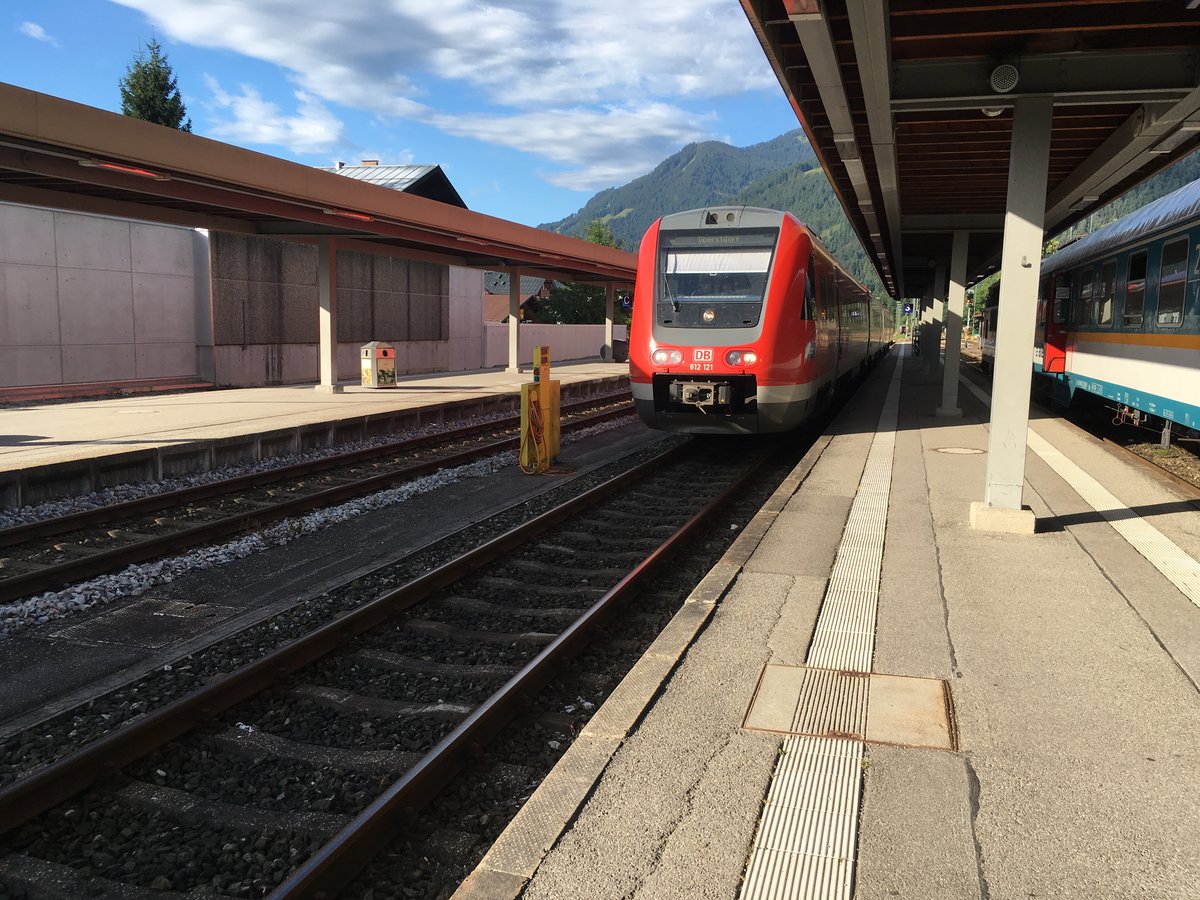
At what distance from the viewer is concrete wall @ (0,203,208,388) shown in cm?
1658

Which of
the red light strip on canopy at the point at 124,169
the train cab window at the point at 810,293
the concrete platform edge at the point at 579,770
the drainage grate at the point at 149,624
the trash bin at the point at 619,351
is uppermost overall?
the red light strip on canopy at the point at 124,169

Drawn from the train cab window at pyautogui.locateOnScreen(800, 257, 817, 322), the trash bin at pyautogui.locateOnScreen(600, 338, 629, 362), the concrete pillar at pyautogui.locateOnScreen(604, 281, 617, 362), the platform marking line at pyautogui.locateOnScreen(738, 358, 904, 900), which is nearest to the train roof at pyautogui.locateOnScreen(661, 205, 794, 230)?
the train cab window at pyautogui.locateOnScreen(800, 257, 817, 322)

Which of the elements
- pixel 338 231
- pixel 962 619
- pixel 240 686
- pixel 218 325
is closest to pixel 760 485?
pixel 962 619

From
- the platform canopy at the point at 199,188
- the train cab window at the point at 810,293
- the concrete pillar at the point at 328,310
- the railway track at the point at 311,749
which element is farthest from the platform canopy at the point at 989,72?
the concrete pillar at the point at 328,310

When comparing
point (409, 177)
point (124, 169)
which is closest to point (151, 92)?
point (409, 177)

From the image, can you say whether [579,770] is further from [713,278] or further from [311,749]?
[713,278]

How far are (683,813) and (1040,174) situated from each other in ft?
18.9

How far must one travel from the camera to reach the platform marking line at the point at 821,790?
8.57 ft

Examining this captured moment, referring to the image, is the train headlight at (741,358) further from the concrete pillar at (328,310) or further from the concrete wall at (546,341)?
the concrete wall at (546,341)

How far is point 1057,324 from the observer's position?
1680 cm

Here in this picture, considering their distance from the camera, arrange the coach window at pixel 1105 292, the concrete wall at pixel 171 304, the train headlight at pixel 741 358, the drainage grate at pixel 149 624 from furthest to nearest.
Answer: the concrete wall at pixel 171 304 → the coach window at pixel 1105 292 → the train headlight at pixel 741 358 → the drainage grate at pixel 149 624

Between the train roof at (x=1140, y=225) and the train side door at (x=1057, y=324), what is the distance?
36 cm

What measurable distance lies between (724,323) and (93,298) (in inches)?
554

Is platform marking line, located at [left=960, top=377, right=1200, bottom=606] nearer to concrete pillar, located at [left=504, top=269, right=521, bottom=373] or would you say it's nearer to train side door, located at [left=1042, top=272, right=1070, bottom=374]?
train side door, located at [left=1042, top=272, right=1070, bottom=374]
